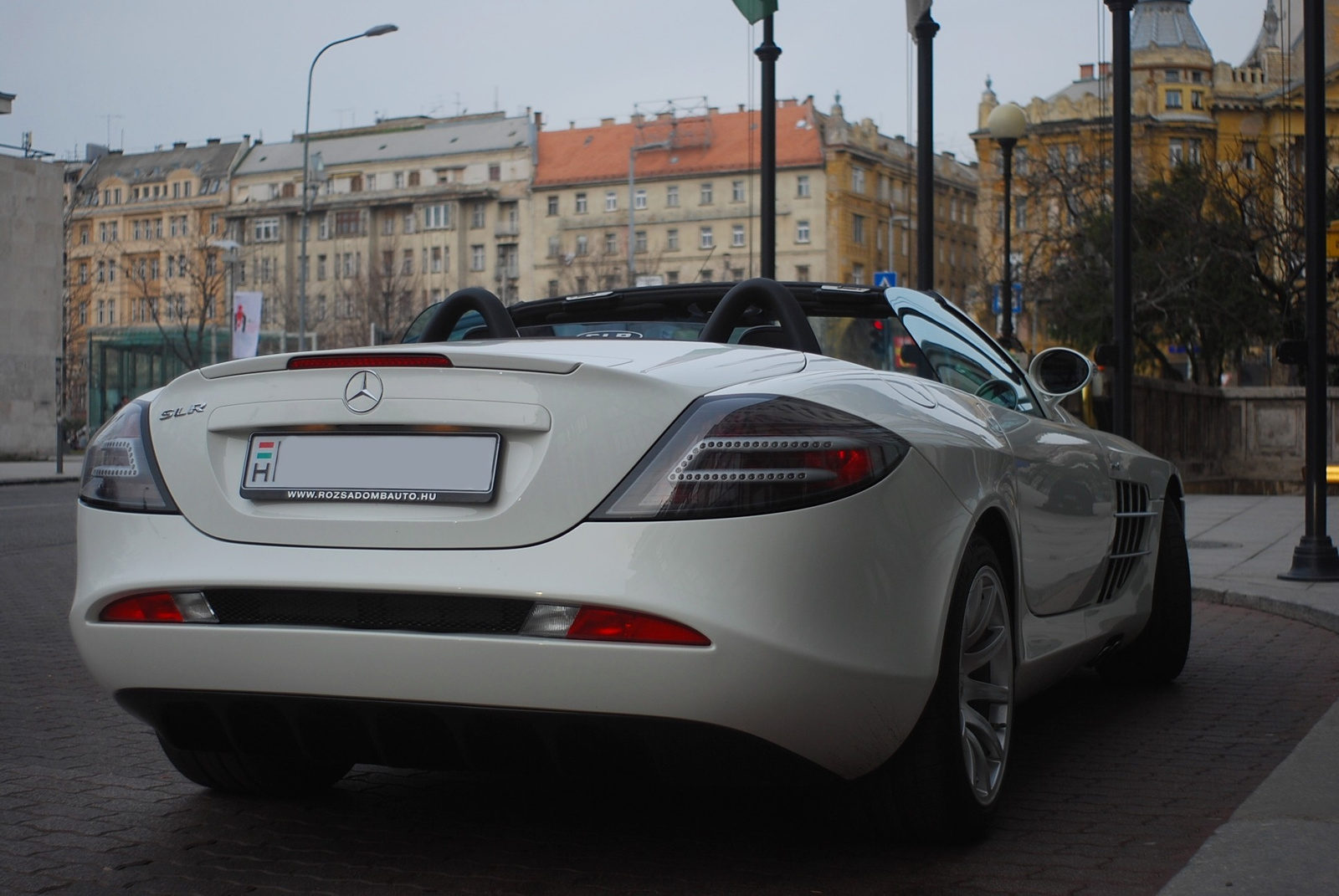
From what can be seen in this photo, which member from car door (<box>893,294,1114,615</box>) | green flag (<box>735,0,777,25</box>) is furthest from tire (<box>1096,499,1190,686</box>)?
green flag (<box>735,0,777,25</box>)

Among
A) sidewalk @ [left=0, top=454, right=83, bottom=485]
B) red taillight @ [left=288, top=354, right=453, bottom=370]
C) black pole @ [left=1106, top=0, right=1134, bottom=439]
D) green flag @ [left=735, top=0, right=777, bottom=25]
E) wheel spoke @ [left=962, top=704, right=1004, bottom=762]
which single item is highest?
green flag @ [left=735, top=0, right=777, bottom=25]

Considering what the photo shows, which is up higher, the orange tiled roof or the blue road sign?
the orange tiled roof

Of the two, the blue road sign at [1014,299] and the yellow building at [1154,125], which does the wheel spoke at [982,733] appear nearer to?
the yellow building at [1154,125]

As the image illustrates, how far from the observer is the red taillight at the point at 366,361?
3.31 m

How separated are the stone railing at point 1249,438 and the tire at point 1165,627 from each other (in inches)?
802

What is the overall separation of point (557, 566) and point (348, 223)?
378 ft

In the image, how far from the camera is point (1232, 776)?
4.60 meters

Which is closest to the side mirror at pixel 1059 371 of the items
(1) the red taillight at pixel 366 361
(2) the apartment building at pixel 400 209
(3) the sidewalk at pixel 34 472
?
(1) the red taillight at pixel 366 361

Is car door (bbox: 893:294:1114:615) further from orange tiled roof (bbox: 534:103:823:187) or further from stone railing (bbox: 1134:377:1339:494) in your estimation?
orange tiled roof (bbox: 534:103:823:187)

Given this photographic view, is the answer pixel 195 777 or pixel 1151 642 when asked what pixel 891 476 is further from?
pixel 1151 642

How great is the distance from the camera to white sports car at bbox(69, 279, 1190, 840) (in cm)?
305

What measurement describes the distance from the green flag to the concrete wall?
96.7 ft

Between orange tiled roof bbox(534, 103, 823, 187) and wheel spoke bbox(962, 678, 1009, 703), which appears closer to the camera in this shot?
wheel spoke bbox(962, 678, 1009, 703)

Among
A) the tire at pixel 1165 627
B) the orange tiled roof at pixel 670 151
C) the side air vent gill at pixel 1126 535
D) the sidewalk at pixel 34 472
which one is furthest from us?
the orange tiled roof at pixel 670 151
